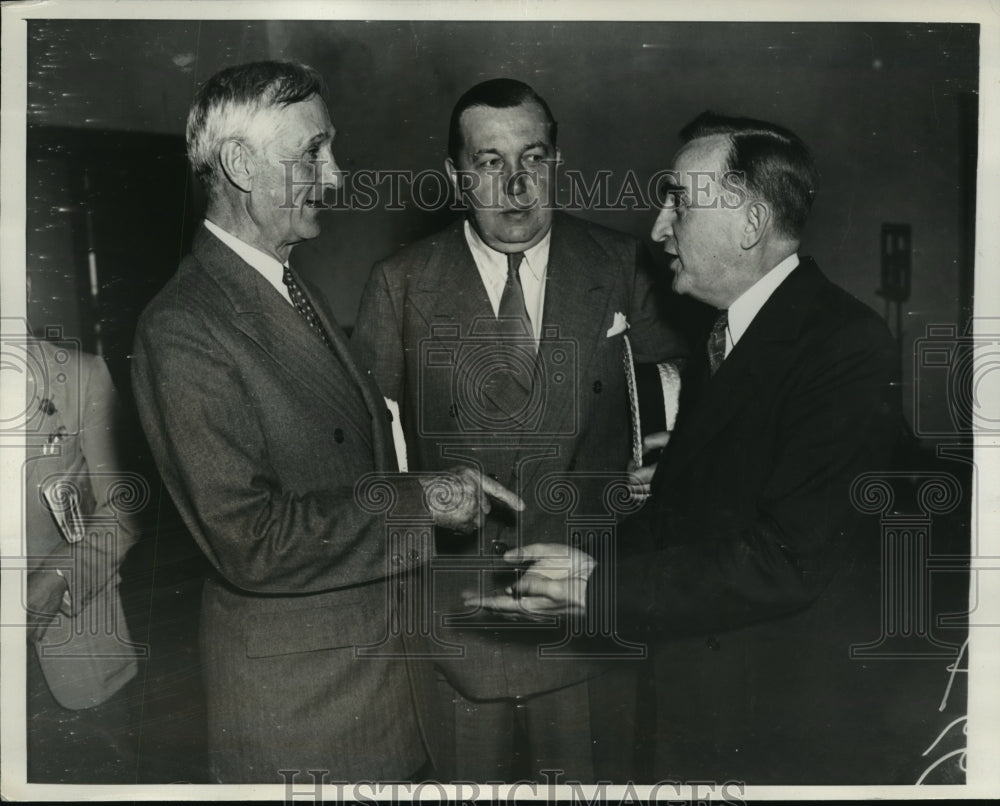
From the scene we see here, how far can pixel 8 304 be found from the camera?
8.77 ft

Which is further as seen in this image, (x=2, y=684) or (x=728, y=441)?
(x=2, y=684)

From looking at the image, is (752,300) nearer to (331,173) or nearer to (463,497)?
(463,497)

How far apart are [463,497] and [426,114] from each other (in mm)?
968

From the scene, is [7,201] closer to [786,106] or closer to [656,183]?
[656,183]

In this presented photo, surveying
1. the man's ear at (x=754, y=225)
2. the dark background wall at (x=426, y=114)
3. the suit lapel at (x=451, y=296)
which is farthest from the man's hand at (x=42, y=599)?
the man's ear at (x=754, y=225)

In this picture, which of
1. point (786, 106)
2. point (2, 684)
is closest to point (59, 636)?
point (2, 684)

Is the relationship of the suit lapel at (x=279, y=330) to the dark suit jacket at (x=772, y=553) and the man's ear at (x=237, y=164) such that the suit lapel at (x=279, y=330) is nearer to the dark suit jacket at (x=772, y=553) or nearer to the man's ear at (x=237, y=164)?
the man's ear at (x=237, y=164)

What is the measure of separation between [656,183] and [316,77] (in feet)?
2.93

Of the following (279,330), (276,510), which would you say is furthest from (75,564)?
(279,330)

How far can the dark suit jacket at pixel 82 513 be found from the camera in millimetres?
2625

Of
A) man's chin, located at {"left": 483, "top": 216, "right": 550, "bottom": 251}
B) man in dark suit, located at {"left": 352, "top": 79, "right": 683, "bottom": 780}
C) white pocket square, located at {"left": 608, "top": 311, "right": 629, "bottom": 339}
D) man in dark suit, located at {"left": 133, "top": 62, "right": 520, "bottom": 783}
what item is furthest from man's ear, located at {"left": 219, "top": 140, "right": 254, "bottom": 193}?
white pocket square, located at {"left": 608, "top": 311, "right": 629, "bottom": 339}

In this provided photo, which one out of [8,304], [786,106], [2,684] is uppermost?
[786,106]

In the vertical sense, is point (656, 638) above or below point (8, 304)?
below

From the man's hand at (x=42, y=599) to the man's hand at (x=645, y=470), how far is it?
4.84 feet
